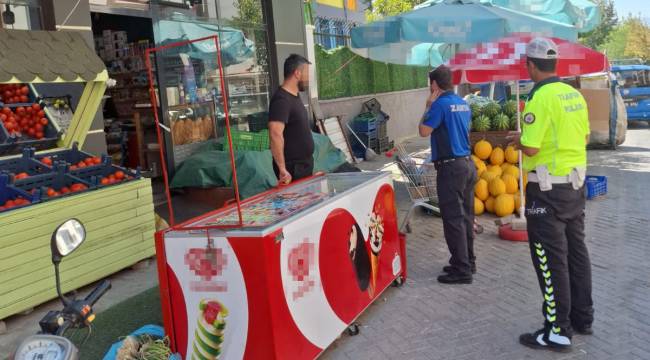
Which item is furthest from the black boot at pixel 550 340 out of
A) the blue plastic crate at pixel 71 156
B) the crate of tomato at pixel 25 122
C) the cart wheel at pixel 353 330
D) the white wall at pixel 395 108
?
the white wall at pixel 395 108

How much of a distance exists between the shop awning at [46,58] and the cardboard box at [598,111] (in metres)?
9.97

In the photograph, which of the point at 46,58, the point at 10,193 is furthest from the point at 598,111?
the point at 10,193

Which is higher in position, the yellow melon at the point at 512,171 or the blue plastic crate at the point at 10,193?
the blue plastic crate at the point at 10,193

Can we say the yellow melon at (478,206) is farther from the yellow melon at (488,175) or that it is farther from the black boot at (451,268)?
the black boot at (451,268)

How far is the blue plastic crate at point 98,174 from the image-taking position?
5.71m

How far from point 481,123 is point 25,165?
5916mm

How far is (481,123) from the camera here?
8461 mm

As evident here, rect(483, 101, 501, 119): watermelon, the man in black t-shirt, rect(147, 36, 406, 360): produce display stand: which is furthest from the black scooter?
rect(483, 101, 501, 119): watermelon

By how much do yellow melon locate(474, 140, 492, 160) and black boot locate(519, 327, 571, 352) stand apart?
4.51m

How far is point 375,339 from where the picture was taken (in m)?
4.38

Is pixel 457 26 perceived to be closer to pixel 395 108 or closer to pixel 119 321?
pixel 119 321

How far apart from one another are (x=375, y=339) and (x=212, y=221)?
1.54m

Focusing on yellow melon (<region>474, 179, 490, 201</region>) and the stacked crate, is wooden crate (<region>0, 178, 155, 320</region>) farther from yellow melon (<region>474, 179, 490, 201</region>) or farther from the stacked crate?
the stacked crate

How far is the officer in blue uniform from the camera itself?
5.38 metres
